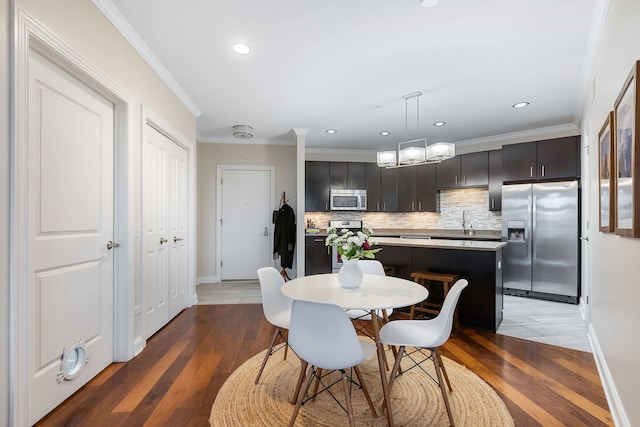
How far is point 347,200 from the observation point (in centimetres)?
582

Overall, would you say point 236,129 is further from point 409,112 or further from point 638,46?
point 638,46

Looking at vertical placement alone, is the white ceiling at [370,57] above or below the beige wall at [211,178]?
above

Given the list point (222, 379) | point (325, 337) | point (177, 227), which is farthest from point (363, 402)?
point (177, 227)

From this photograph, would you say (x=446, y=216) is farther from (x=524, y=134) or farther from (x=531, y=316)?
(x=531, y=316)

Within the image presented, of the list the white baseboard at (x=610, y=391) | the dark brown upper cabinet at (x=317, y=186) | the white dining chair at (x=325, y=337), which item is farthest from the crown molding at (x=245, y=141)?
the white baseboard at (x=610, y=391)

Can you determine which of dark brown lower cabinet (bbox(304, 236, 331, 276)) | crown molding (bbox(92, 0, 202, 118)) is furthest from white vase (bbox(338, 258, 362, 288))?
dark brown lower cabinet (bbox(304, 236, 331, 276))

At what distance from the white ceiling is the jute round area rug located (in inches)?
100

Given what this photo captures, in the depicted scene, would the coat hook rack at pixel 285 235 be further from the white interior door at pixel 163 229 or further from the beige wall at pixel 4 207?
the beige wall at pixel 4 207

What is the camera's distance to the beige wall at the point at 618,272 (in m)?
1.43

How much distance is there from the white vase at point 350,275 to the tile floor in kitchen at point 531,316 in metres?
2.00

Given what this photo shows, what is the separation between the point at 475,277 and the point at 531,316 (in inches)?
43.9

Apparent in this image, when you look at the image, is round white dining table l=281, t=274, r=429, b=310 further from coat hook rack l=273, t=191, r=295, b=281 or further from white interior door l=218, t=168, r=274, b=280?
white interior door l=218, t=168, r=274, b=280

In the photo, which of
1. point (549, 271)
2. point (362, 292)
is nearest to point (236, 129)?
point (362, 292)

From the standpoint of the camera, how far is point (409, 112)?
13.0ft
